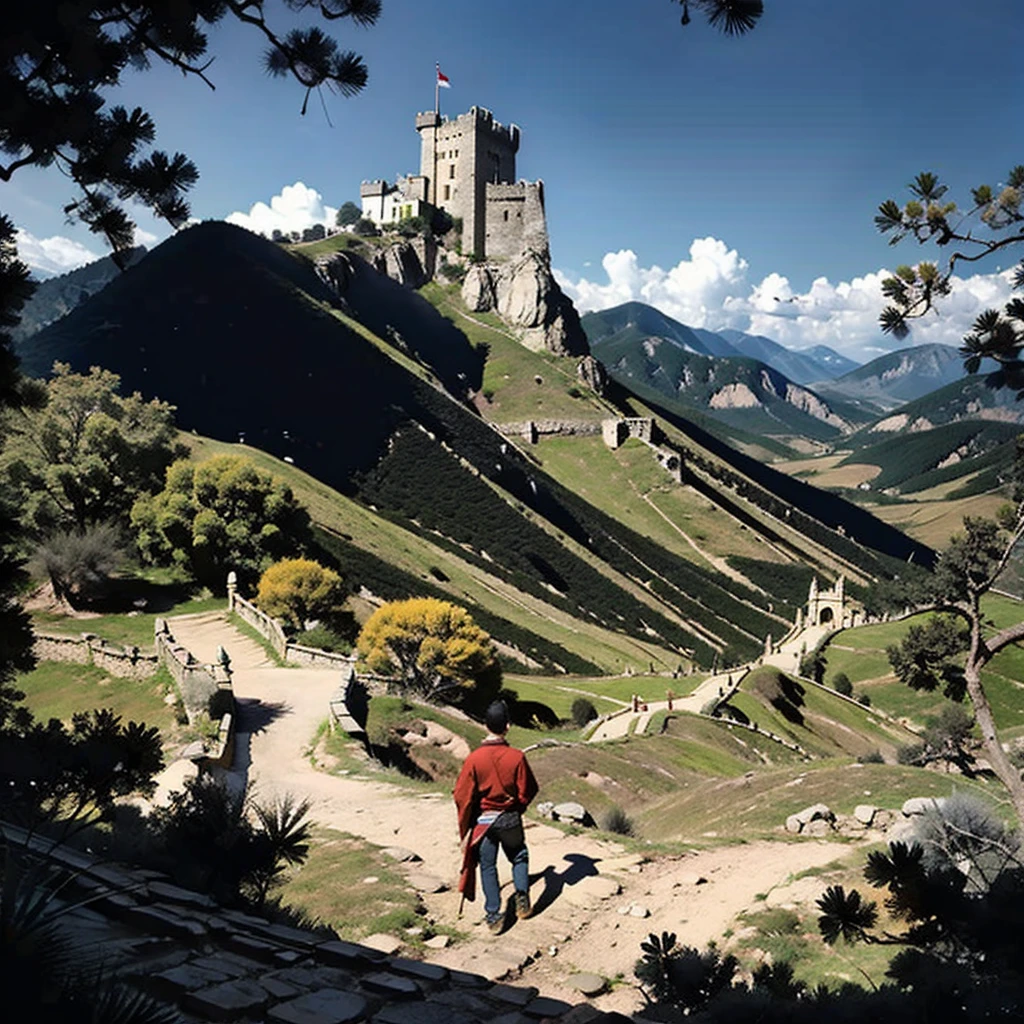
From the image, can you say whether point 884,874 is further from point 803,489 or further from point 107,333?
point 803,489

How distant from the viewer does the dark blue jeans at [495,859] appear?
25.7ft

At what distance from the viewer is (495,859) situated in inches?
306

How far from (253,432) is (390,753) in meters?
53.7

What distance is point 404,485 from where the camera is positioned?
72.9 m

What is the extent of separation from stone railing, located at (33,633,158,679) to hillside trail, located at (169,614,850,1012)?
8.30 meters

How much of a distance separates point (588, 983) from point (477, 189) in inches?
4950

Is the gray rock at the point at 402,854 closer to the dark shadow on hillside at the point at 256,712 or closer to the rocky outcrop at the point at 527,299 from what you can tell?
the dark shadow on hillside at the point at 256,712

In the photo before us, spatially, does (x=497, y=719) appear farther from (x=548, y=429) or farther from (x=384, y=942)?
(x=548, y=429)

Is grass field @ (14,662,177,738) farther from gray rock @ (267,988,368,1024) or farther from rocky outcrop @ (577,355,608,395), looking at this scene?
rocky outcrop @ (577,355,608,395)

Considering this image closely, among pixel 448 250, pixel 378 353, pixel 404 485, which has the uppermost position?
pixel 448 250

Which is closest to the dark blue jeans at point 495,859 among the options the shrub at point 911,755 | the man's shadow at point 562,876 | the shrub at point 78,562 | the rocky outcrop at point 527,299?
the man's shadow at point 562,876

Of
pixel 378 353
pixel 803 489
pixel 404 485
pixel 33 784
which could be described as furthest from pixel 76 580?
pixel 803 489

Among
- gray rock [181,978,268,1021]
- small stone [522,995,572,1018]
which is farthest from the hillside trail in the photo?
gray rock [181,978,268,1021]

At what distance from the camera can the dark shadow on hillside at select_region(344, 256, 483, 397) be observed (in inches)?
4358
